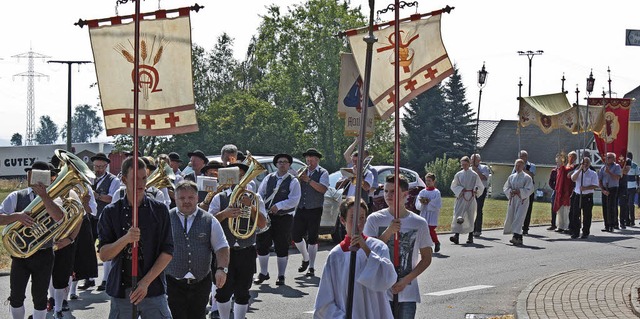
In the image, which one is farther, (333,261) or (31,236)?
(31,236)

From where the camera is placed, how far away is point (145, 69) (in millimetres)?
8188

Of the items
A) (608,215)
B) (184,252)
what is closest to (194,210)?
(184,252)

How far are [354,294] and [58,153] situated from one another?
430 centimetres

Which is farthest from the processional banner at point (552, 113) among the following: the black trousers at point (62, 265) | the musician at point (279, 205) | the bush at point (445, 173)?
the bush at point (445, 173)

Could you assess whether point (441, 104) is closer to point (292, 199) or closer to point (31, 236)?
point (292, 199)

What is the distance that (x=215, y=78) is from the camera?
72.9m

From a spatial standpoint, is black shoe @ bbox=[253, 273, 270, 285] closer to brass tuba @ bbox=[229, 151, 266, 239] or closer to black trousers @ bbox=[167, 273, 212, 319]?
brass tuba @ bbox=[229, 151, 266, 239]

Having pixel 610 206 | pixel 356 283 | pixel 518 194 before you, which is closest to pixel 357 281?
pixel 356 283

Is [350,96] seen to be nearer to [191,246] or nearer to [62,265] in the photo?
[62,265]

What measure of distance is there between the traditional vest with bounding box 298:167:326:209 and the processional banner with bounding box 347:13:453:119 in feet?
21.6

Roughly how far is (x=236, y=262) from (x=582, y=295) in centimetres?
449

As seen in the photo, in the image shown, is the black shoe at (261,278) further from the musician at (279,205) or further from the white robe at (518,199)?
the white robe at (518,199)

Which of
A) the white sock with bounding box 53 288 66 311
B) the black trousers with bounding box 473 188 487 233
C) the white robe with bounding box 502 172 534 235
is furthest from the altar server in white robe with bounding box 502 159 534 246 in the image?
the white sock with bounding box 53 288 66 311

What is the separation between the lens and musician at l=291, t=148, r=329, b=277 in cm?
1648
